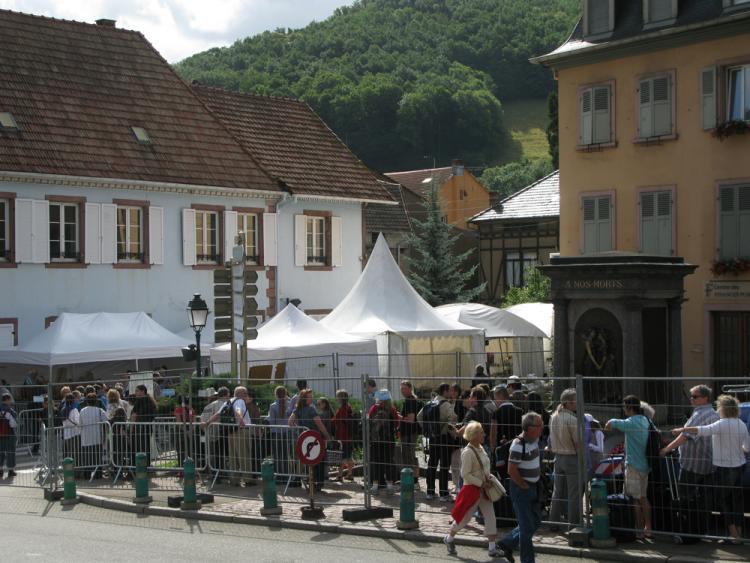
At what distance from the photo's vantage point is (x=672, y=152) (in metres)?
28.5

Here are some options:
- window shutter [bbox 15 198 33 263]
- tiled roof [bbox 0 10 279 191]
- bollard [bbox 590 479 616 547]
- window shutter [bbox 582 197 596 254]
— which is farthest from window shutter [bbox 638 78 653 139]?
bollard [bbox 590 479 616 547]

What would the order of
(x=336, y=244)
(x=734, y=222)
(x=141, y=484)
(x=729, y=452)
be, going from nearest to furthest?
1. (x=729, y=452)
2. (x=141, y=484)
3. (x=734, y=222)
4. (x=336, y=244)

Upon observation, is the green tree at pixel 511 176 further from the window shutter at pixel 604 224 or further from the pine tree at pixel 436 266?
the window shutter at pixel 604 224

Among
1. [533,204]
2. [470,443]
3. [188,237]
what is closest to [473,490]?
[470,443]

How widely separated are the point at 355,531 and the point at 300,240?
24.4 meters

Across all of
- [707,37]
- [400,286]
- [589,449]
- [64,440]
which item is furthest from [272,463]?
[707,37]

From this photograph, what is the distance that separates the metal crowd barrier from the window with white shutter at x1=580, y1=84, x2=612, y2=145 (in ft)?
52.1

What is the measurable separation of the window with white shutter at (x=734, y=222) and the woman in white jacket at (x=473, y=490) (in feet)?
53.4

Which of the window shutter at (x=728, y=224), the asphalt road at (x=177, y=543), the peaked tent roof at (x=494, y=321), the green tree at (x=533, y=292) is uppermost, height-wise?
the window shutter at (x=728, y=224)

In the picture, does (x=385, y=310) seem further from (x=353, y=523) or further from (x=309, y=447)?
(x=353, y=523)

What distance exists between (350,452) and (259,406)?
303 cm

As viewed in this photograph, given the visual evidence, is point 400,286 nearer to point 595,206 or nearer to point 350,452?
point 595,206

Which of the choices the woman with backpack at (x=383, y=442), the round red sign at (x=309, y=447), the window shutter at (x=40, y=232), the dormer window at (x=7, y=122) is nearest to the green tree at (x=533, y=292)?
the window shutter at (x=40, y=232)

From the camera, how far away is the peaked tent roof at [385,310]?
2827 centimetres
